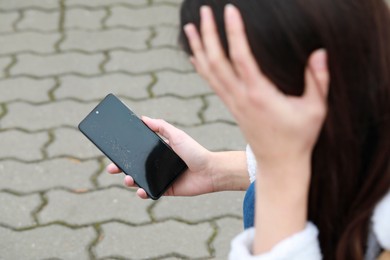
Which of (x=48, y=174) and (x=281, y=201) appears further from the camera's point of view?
(x=48, y=174)

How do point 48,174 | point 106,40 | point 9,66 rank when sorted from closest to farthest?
point 48,174 → point 9,66 → point 106,40

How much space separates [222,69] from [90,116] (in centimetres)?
Result: 81

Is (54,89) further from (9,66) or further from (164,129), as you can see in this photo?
(164,129)

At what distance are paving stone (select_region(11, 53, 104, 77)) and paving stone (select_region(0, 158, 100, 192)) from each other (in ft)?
1.99

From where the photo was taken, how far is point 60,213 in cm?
281

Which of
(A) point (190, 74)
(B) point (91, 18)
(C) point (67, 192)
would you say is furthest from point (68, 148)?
(B) point (91, 18)

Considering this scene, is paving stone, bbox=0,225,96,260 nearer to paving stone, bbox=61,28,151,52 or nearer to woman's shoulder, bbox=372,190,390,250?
paving stone, bbox=61,28,151,52

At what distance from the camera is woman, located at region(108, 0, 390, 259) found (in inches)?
48.7

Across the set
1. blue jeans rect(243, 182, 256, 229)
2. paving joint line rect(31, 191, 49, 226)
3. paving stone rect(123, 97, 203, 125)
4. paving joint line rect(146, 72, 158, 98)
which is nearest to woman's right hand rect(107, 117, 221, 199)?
blue jeans rect(243, 182, 256, 229)

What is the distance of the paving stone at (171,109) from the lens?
10.6 ft

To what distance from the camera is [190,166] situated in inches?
78.1

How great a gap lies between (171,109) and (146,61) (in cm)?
38

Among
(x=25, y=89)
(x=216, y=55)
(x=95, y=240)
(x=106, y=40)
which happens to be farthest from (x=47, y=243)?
(x=216, y=55)

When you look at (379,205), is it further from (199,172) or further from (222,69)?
(199,172)
